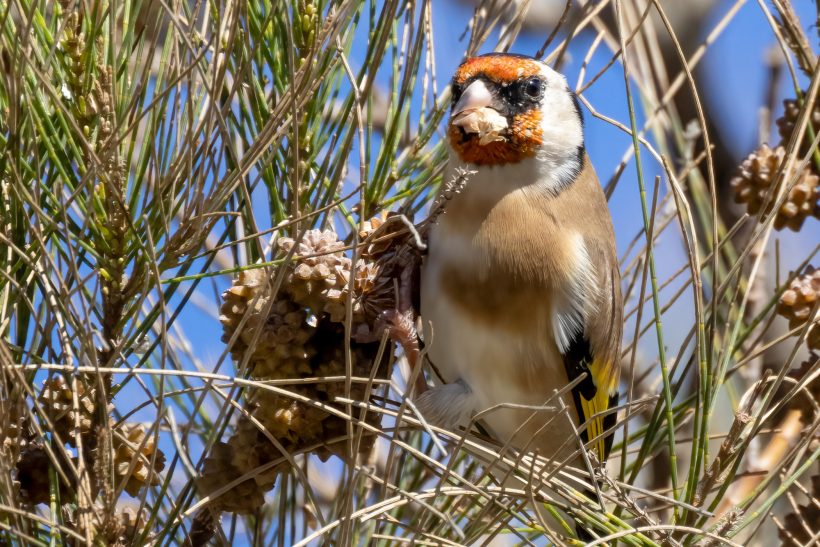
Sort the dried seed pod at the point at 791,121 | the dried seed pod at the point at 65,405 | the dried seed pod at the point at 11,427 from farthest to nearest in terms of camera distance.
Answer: the dried seed pod at the point at 791,121, the dried seed pod at the point at 65,405, the dried seed pod at the point at 11,427

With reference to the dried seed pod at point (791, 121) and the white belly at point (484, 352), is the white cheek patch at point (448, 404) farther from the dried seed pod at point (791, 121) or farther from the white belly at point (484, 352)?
the dried seed pod at point (791, 121)

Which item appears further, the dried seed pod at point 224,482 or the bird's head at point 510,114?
the bird's head at point 510,114

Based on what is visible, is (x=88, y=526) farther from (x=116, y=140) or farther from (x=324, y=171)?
(x=324, y=171)

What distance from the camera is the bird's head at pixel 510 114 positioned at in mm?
1668

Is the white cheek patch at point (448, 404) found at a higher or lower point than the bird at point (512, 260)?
lower

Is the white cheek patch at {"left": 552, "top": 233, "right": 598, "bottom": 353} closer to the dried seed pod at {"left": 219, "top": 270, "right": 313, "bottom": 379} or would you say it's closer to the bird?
the bird

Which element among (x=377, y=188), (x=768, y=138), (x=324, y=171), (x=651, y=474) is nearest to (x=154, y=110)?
(x=324, y=171)

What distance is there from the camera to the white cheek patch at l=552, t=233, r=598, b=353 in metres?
1.75

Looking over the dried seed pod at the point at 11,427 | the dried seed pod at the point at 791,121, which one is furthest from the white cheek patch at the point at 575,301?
the dried seed pod at the point at 11,427

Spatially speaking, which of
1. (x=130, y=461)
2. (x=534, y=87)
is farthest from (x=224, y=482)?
(x=534, y=87)

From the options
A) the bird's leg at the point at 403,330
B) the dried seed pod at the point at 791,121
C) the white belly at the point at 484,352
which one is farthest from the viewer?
the dried seed pod at the point at 791,121

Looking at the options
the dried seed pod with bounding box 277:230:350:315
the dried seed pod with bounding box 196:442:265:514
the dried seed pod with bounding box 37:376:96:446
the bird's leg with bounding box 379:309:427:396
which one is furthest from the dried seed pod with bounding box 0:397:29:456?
the bird's leg with bounding box 379:309:427:396

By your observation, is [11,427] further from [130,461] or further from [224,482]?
[224,482]

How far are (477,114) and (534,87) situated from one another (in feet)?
0.50
